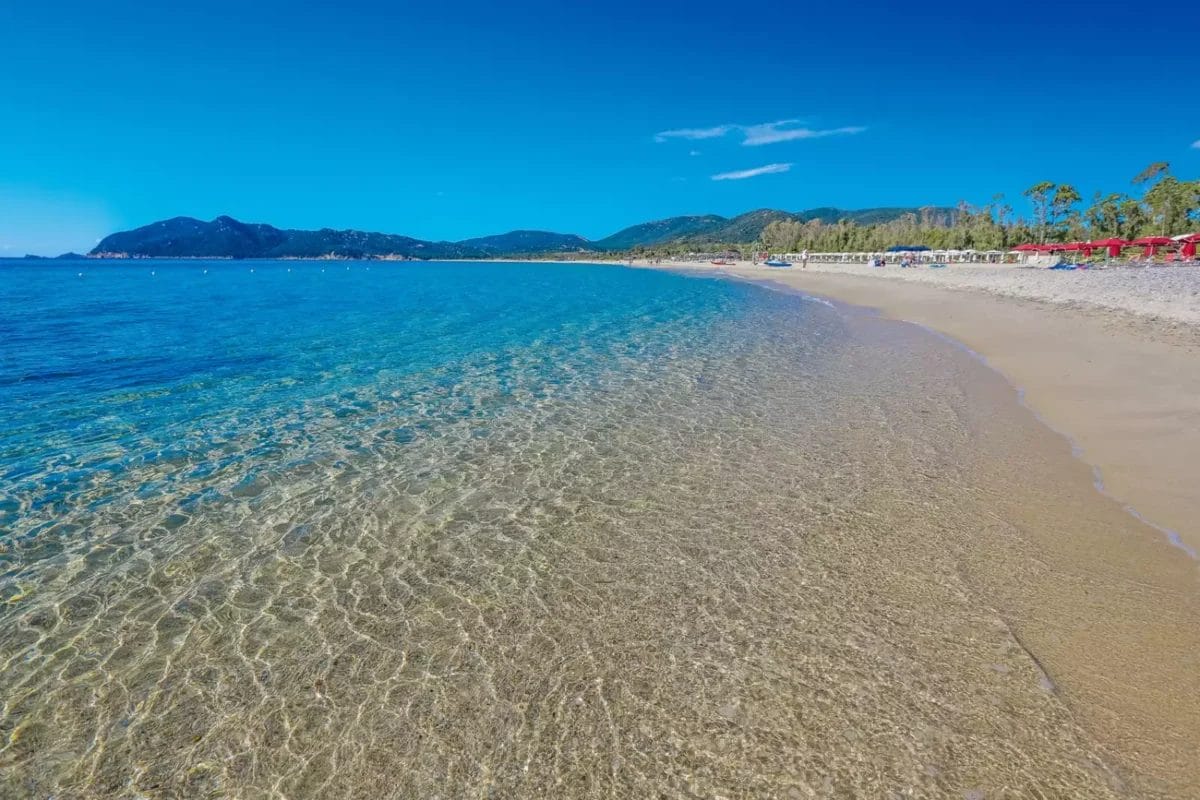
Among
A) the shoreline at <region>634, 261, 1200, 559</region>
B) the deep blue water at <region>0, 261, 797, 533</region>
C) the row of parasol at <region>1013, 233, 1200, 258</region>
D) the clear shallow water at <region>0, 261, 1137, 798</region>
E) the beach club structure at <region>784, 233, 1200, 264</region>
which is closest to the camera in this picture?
the clear shallow water at <region>0, 261, 1137, 798</region>

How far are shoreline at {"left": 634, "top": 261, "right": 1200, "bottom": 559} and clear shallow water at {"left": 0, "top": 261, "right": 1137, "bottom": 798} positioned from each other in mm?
1647

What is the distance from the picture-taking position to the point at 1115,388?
11383 mm

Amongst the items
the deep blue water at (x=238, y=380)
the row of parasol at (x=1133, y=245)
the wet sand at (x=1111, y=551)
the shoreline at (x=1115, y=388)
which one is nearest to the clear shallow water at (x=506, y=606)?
the deep blue water at (x=238, y=380)

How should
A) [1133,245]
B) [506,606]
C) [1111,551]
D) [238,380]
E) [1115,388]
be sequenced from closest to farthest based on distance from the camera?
[506,606]
[1111,551]
[1115,388]
[238,380]
[1133,245]

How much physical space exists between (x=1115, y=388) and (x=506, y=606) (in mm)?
13013

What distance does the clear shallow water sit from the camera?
3.36 meters

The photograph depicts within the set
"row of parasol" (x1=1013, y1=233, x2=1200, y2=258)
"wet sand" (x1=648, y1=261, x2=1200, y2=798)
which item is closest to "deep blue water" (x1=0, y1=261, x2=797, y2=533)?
"wet sand" (x1=648, y1=261, x2=1200, y2=798)

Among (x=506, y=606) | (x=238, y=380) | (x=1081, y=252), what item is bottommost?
(x=238, y=380)

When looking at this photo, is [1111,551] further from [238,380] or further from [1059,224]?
[1059,224]

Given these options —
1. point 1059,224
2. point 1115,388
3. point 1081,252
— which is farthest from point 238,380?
point 1059,224

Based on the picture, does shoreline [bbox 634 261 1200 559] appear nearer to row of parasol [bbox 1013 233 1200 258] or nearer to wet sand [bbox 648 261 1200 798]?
wet sand [bbox 648 261 1200 798]

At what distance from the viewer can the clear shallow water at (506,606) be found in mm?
3357

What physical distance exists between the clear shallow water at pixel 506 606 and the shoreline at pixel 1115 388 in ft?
5.40

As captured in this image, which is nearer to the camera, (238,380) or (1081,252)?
(238,380)
